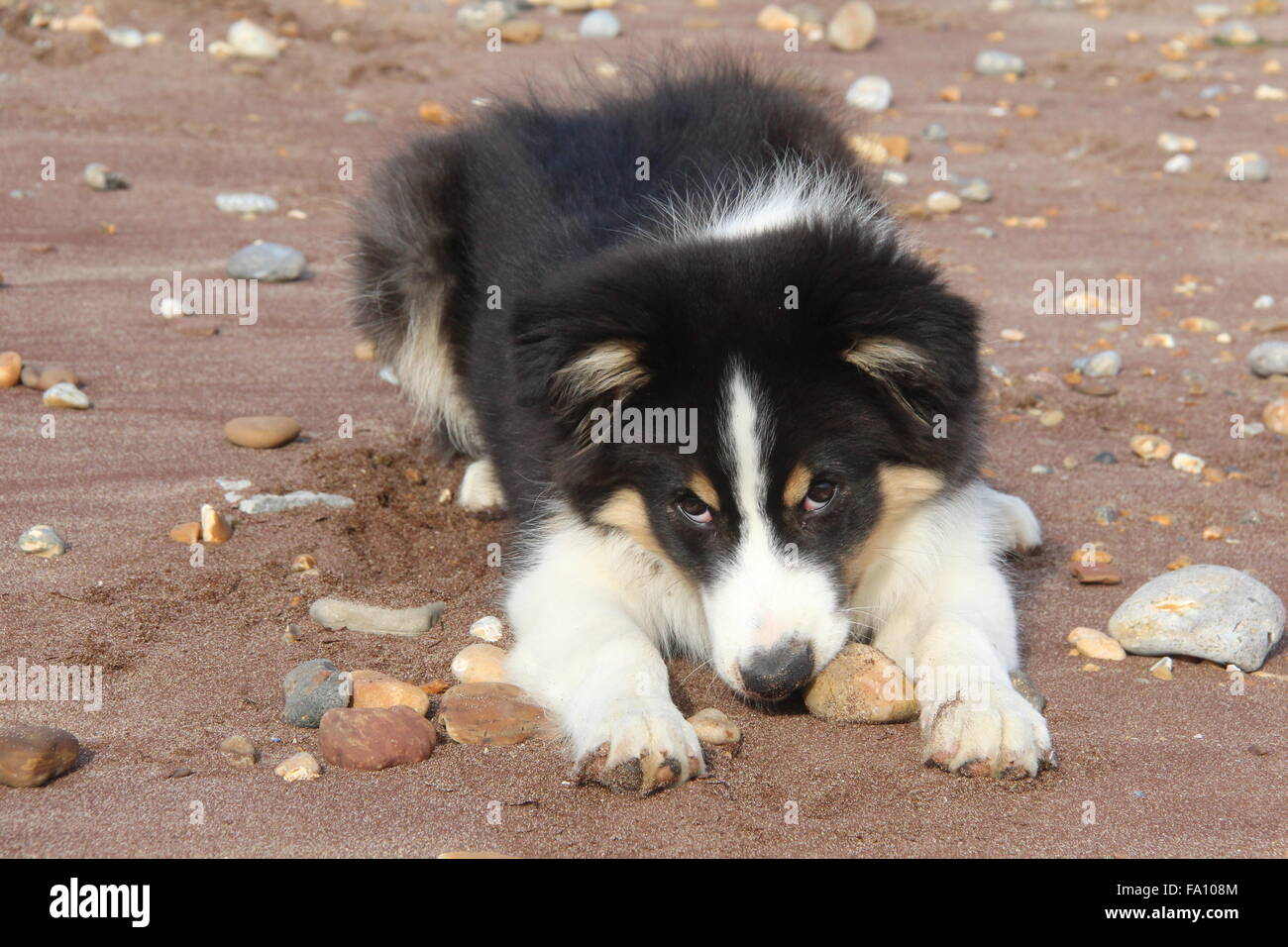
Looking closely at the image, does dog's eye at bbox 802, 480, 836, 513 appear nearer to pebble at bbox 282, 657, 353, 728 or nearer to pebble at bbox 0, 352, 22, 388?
pebble at bbox 282, 657, 353, 728

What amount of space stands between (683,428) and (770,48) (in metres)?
8.94

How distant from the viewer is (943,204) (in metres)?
8.67

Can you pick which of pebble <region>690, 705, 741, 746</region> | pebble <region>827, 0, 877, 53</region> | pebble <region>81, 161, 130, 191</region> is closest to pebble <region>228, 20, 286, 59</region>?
pebble <region>81, 161, 130, 191</region>

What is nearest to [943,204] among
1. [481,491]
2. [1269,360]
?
[1269,360]

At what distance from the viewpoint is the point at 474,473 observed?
4.98 m

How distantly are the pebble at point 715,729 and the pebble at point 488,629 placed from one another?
0.79 m

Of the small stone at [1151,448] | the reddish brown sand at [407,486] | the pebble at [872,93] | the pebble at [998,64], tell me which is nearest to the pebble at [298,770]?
the reddish brown sand at [407,486]

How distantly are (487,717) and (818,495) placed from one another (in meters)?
0.93

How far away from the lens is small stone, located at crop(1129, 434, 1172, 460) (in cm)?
532

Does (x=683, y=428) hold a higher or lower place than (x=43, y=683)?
higher

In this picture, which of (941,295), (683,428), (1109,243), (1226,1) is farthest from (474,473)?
(1226,1)

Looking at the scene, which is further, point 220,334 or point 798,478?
point 220,334

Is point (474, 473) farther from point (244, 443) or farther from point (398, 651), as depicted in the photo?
point (398, 651)

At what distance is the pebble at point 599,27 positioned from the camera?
A: 1175 cm
